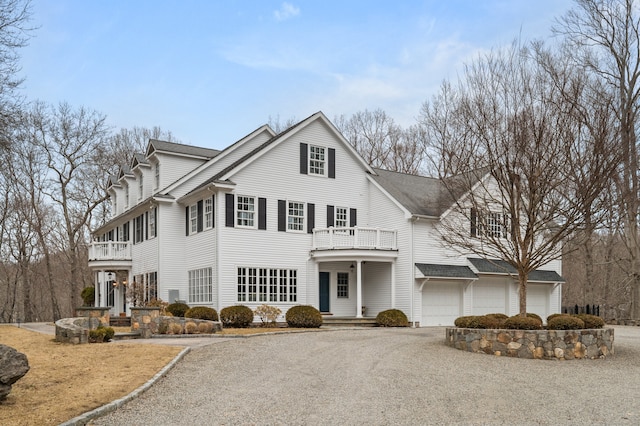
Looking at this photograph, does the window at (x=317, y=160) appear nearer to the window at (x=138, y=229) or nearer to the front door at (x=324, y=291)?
the front door at (x=324, y=291)

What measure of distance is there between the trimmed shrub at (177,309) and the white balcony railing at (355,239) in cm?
592

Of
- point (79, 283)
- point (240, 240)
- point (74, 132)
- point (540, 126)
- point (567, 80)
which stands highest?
point (74, 132)

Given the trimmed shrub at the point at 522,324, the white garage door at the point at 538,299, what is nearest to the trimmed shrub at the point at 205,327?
the trimmed shrub at the point at 522,324

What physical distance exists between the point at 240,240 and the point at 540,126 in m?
13.2

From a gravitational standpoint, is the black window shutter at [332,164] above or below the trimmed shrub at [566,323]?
above

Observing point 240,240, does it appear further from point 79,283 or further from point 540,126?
point 79,283

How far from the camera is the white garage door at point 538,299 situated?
1209 inches

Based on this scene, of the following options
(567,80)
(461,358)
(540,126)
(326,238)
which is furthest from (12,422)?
(326,238)

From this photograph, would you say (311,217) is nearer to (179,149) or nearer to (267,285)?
(267,285)

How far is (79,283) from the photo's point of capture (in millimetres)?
52844

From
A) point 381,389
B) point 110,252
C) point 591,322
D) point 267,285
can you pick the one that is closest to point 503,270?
point 267,285

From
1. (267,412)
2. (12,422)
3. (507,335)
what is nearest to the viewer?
(12,422)

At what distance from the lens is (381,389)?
33.8ft

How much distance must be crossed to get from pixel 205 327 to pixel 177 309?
4.98 m
